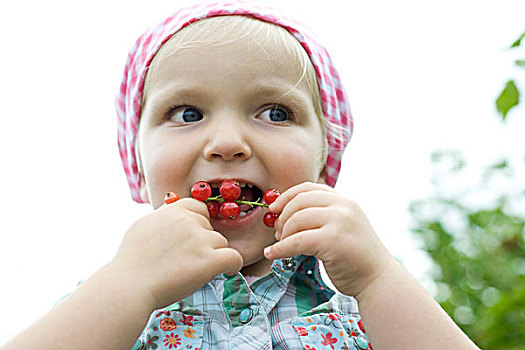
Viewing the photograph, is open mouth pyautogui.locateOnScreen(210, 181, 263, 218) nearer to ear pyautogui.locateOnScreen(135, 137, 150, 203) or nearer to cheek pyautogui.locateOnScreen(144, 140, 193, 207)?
cheek pyautogui.locateOnScreen(144, 140, 193, 207)

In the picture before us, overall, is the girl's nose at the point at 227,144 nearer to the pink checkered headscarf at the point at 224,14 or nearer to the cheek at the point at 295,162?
the cheek at the point at 295,162

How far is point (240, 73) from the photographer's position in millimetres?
1776

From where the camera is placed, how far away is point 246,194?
5.80 feet

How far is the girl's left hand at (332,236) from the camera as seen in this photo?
1.45 metres

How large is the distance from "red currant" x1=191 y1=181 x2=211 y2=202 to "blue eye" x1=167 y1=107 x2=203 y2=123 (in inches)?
10.3

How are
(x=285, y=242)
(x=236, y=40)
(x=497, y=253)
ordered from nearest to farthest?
(x=285, y=242), (x=236, y=40), (x=497, y=253)

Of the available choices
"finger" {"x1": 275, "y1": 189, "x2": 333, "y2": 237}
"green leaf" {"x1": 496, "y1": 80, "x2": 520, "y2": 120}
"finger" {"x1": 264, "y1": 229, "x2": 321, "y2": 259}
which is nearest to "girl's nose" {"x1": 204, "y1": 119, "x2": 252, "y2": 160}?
"finger" {"x1": 275, "y1": 189, "x2": 333, "y2": 237}

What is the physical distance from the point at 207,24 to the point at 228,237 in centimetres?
70

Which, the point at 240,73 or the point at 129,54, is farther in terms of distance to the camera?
the point at 129,54

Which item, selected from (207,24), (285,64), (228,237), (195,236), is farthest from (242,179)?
(207,24)

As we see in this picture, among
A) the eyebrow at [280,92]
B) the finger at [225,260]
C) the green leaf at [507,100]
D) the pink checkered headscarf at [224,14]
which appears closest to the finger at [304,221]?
the finger at [225,260]

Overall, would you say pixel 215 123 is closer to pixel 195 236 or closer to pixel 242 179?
pixel 242 179

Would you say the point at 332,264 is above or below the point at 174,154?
below

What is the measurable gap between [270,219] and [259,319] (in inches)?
11.0
